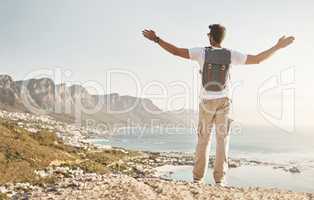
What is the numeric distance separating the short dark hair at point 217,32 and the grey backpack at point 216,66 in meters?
0.24

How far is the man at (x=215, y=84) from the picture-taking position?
920 cm

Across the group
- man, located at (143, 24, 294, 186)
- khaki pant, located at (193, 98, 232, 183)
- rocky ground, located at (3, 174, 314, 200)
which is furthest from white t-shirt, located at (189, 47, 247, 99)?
rocky ground, located at (3, 174, 314, 200)

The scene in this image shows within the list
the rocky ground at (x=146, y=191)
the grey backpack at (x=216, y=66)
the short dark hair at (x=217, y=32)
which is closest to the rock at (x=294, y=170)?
the rocky ground at (x=146, y=191)

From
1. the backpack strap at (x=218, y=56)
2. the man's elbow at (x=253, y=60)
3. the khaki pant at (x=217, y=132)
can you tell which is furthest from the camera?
the khaki pant at (x=217, y=132)

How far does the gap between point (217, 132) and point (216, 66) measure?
56.9 inches

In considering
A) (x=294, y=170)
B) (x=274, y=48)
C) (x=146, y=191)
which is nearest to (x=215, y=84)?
(x=274, y=48)

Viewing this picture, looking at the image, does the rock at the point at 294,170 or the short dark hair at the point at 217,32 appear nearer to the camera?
the short dark hair at the point at 217,32

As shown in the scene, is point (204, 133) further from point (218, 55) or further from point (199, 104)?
point (218, 55)

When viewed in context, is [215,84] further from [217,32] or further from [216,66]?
[217,32]

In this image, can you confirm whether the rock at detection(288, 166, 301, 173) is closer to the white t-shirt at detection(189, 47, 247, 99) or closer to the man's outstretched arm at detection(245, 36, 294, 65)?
the white t-shirt at detection(189, 47, 247, 99)

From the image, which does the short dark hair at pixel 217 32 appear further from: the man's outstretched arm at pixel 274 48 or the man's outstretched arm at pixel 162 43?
the man's outstretched arm at pixel 162 43

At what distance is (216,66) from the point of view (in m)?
9.43

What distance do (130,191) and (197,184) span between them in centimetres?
157

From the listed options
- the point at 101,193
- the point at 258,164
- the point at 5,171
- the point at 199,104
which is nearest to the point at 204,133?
the point at 199,104
